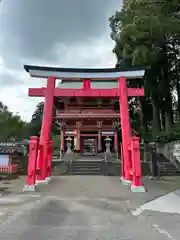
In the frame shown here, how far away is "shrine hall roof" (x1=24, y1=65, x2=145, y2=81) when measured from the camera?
15.1m

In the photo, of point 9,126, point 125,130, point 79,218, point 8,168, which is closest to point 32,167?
point 125,130

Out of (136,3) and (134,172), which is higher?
(136,3)

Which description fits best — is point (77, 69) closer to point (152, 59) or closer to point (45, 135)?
point (45, 135)

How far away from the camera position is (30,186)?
11.4 meters

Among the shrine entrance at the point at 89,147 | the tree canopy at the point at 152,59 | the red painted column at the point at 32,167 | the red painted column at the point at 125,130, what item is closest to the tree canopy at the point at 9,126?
the shrine entrance at the point at 89,147

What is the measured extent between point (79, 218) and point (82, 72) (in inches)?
394

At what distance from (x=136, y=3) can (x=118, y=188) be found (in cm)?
699

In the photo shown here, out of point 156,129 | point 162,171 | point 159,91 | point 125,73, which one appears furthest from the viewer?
point 156,129

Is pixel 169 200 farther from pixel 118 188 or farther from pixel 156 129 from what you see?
pixel 156 129

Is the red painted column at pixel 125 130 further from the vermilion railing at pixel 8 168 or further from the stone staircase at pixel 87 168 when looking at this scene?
the vermilion railing at pixel 8 168

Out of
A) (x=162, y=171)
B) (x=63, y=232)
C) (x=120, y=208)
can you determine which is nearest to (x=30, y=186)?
(x=120, y=208)

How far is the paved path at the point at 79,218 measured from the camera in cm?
528

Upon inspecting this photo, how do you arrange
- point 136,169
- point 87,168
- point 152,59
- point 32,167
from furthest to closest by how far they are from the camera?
point 152,59 → point 87,168 → point 32,167 → point 136,169

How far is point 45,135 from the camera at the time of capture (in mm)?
14094
